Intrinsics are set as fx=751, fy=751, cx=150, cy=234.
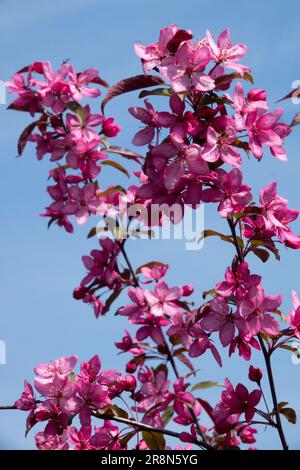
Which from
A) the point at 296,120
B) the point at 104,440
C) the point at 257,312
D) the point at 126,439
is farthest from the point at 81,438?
the point at 296,120

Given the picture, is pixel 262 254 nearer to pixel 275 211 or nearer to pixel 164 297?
pixel 275 211

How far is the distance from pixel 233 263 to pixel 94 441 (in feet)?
3.25

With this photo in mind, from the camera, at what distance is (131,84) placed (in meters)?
3.08

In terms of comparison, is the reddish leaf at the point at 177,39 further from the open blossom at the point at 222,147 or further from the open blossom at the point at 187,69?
the open blossom at the point at 222,147

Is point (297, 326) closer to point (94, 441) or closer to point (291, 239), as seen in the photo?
point (291, 239)

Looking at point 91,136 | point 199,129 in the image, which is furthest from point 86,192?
point 199,129

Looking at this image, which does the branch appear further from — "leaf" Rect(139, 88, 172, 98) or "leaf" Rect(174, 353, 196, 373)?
"leaf" Rect(139, 88, 172, 98)

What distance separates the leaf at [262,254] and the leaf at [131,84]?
82 centimetres

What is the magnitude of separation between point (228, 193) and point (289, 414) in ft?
3.24

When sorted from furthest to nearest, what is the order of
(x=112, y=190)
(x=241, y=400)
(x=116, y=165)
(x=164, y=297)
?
1. (x=241, y=400)
2. (x=116, y=165)
3. (x=112, y=190)
4. (x=164, y=297)

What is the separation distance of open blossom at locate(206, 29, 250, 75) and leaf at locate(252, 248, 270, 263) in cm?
76

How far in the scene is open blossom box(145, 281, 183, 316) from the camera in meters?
2.85

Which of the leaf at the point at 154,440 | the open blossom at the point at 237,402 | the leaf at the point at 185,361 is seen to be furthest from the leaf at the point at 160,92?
the leaf at the point at 154,440

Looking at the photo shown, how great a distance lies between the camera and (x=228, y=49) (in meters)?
3.16
